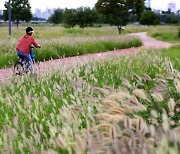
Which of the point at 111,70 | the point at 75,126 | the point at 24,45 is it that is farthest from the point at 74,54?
the point at 75,126

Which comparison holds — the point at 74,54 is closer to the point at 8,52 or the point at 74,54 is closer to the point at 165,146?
the point at 8,52

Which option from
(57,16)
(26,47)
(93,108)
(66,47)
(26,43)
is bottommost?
(66,47)

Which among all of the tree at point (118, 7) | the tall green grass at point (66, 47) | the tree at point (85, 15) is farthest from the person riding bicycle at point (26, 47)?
the tree at point (85, 15)

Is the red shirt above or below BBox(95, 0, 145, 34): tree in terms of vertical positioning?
below

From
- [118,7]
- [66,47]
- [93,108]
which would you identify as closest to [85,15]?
[118,7]

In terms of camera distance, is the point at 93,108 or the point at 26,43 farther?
the point at 26,43

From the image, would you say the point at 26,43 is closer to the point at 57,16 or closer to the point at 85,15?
the point at 85,15

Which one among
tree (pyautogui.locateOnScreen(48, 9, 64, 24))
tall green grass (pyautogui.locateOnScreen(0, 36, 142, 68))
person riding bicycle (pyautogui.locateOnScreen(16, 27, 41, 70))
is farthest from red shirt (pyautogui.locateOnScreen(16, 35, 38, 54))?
tree (pyautogui.locateOnScreen(48, 9, 64, 24))

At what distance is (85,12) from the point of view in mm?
65438

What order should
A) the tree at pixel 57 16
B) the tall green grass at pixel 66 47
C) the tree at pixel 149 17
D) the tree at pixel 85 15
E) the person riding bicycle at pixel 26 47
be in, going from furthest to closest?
the tree at pixel 57 16 < the tree at pixel 149 17 < the tree at pixel 85 15 < the tall green grass at pixel 66 47 < the person riding bicycle at pixel 26 47

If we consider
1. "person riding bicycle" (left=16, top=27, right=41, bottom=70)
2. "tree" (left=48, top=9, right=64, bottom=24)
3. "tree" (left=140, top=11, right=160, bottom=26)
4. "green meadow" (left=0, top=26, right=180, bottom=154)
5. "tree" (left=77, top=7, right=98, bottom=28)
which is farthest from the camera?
"tree" (left=48, top=9, right=64, bottom=24)

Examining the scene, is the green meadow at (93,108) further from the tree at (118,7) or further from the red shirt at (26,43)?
the tree at (118,7)

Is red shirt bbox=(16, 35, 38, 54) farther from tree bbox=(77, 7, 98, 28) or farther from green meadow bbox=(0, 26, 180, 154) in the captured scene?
tree bbox=(77, 7, 98, 28)

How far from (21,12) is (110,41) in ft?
146
